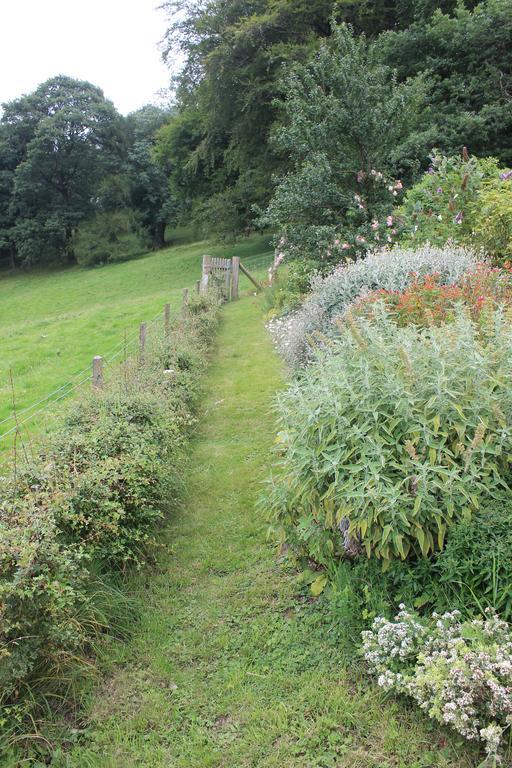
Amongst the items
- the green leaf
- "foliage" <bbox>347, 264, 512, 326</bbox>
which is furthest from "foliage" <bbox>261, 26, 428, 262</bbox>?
the green leaf

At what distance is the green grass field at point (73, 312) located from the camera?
8023 millimetres

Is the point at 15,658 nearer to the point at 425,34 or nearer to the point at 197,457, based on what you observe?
the point at 197,457

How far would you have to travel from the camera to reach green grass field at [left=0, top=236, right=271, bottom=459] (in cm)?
802

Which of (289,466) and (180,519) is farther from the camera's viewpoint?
(180,519)

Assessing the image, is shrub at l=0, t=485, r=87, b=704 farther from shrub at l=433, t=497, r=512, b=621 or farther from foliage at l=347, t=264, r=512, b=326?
foliage at l=347, t=264, r=512, b=326

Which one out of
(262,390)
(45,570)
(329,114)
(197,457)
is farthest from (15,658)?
(329,114)

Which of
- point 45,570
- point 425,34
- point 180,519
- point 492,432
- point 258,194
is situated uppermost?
point 425,34

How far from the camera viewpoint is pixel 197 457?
17.1 ft

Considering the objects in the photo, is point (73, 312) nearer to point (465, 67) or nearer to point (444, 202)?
point (444, 202)

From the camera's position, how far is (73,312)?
18016 millimetres

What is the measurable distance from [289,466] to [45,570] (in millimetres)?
1516

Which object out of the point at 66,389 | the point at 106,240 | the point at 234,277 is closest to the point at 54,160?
the point at 106,240

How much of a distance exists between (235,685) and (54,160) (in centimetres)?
3765

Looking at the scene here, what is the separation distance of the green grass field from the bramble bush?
23.2 inches
